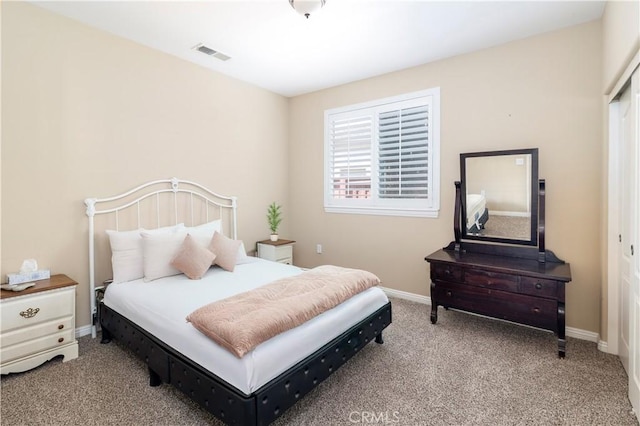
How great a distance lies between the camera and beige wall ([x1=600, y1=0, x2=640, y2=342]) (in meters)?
1.78

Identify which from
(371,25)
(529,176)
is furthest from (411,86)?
(529,176)

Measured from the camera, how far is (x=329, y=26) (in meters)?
2.80

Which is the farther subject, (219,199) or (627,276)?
(219,199)

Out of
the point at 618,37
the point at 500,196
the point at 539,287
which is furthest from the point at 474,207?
the point at 618,37

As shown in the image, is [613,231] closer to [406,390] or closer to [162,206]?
[406,390]

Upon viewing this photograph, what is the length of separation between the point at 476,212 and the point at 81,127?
12.6 feet

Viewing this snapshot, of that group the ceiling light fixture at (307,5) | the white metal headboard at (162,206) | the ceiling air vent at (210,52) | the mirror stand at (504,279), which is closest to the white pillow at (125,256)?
the white metal headboard at (162,206)

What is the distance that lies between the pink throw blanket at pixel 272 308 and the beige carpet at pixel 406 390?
22.1 inches

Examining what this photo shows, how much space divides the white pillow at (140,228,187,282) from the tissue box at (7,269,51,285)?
2.26 feet

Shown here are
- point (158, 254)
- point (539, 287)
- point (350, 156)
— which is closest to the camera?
point (539, 287)

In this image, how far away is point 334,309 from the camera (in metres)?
2.17

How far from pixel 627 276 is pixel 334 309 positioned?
2102 millimetres

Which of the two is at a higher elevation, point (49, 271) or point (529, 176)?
point (529, 176)

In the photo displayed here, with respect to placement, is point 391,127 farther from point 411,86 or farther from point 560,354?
point 560,354
